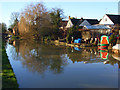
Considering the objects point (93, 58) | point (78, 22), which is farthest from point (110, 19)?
point (93, 58)

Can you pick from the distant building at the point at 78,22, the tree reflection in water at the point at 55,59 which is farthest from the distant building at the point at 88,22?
the tree reflection in water at the point at 55,59

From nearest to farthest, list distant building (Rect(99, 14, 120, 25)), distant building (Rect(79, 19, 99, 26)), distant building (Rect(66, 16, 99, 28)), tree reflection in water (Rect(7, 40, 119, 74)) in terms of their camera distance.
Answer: tree reflection in water (Rect(7, 40, 119, 74)), distant building (Rect(99, 14, 120, 25)), distant building (Rect(79, 19, 99, 26)), distant building (Rect(66, 16, 99, 28))

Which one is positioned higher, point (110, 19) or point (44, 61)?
point (110, 19)

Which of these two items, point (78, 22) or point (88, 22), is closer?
point (88, 22)

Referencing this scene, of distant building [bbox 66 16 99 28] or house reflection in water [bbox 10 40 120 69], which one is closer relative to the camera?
house reflection in water [bbox 10 40 120 69]

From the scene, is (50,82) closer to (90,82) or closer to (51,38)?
(90,82)

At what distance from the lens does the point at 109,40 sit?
20.3m

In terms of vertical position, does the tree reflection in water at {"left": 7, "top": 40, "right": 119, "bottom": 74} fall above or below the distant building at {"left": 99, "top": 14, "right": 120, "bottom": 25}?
below

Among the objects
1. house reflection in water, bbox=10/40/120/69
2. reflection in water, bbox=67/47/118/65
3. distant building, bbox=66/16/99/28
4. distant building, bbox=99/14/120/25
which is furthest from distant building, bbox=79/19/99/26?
reflection in water, bbox=67/47/118/65

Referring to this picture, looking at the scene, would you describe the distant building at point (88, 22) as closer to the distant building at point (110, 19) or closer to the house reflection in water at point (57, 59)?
the distant building at point (110, 19)

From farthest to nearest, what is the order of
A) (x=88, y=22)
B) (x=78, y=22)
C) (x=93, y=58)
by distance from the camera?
(x=78, y=22), (x=88, y=22), (x=93, y=58)

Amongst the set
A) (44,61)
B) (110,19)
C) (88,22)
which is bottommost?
(44,61)

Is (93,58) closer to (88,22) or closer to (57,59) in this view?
(57,59)

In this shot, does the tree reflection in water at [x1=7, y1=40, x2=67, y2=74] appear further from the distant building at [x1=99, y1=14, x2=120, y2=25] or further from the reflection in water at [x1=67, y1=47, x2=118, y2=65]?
the distant building at [x1=99, y1=14, x2=120, y2=25]
